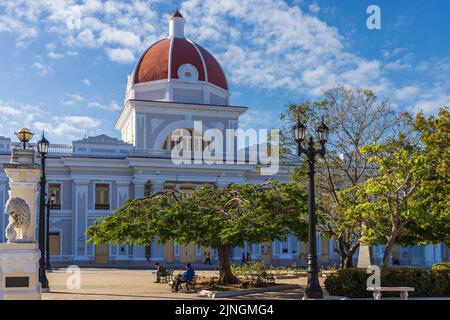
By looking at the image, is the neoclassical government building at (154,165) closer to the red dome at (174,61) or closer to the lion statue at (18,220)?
the red dome at (174,61)

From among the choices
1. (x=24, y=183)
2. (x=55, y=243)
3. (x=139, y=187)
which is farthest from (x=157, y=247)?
(x=24, y=183)

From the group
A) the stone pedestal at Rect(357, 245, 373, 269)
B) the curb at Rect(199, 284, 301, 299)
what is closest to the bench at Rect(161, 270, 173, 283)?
the curb at Rect(199, 284, 301, 299)

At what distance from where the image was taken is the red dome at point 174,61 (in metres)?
54.8

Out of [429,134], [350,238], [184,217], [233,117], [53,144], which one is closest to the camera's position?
[184,217]

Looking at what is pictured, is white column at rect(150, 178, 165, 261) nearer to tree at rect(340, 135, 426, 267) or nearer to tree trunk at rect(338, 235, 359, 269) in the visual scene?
tree trunk at rect(338, 235, 359, 269)

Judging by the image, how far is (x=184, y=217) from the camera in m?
23.9

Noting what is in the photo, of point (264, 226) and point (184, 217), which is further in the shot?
point (184, 217)

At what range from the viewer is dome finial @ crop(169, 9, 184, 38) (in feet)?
192

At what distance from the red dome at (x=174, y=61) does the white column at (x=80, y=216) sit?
1094cm

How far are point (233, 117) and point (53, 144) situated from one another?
1546cm

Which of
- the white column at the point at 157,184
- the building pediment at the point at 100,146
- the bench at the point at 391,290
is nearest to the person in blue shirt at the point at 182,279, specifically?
the bench at the point at 391,290
